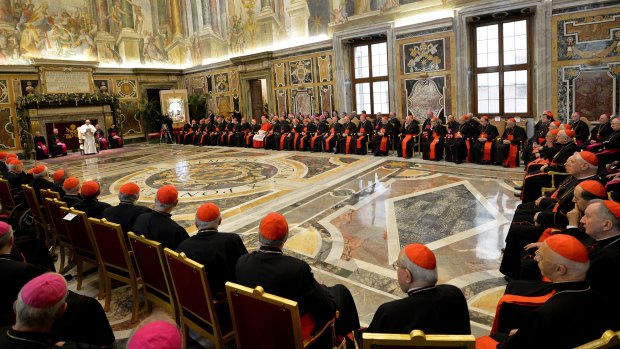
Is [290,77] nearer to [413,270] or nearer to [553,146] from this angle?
[553,146]

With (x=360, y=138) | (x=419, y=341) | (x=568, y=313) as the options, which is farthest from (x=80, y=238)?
(x=360, y=138)

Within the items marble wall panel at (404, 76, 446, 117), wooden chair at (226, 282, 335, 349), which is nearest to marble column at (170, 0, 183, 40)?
marble wall panel at (404, 76, 446, 117)

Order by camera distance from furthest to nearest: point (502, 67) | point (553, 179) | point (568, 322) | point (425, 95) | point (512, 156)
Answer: point (425, 95)
point (502, 67)
point (512, 156)
point (553, 179)
point (568, 322)

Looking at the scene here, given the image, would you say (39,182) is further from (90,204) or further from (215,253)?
(215,253)

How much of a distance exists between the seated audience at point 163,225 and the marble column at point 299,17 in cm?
1264

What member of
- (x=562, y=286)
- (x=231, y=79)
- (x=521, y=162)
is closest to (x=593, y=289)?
A: (x=562, y=286)

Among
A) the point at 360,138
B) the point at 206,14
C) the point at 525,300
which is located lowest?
the point at 525,300

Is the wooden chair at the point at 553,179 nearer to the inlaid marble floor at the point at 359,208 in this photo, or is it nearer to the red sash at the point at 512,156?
the inlaid marble floor at the point at 359,208

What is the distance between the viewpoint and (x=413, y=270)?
1965 mm

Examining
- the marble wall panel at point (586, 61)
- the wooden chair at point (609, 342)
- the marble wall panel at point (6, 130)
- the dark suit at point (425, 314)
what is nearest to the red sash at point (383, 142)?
the marble wall panel at point (586, 61)

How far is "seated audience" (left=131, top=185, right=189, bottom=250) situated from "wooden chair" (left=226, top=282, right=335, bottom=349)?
4.47ft

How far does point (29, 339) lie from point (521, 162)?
32.6 ft

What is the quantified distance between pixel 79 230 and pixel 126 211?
49cm

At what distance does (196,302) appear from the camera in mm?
2596
